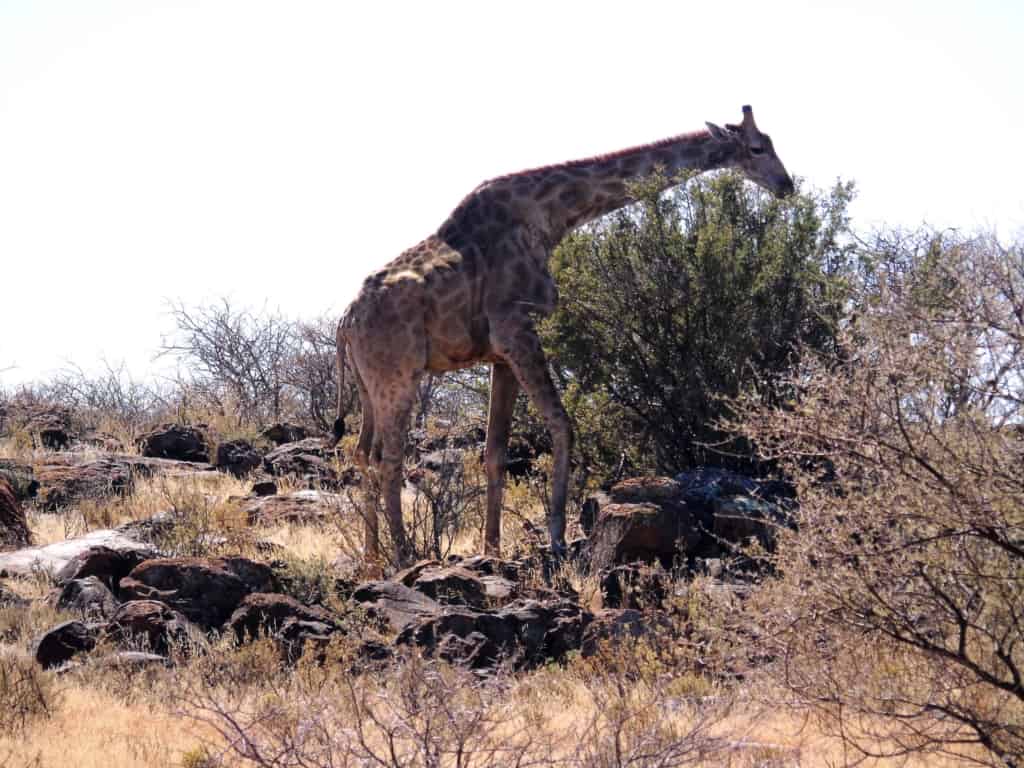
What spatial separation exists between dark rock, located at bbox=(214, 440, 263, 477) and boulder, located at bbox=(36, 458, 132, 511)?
1270mm

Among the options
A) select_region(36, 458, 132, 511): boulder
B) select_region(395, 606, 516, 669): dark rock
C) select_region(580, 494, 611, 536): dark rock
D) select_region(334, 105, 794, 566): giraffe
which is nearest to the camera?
select_region(395, 606, 516, 669): dark rock

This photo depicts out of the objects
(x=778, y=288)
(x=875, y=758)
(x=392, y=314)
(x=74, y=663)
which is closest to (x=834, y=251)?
(x=778, y=288)

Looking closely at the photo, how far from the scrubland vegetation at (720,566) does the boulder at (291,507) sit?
5.3 inches

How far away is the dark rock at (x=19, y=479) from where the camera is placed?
13.2m

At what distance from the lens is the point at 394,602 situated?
8.43 meters

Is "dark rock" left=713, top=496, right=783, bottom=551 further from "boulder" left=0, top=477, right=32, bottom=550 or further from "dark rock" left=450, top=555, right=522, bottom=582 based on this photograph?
"boulder" left=0, top=477, right=32, bottom=550

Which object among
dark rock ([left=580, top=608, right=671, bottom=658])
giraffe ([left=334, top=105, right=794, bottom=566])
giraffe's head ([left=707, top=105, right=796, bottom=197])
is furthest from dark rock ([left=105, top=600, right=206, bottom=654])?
giraffe's head ([left=707, top=105, right=796, bottom=197])

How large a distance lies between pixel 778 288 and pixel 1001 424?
584 centimetres

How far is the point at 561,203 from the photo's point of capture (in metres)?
11.5

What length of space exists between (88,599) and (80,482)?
5.38 meters

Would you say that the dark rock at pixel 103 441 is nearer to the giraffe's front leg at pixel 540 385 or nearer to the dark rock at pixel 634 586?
the giraffe's front leg at pixel 540 385

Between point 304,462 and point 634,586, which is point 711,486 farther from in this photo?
point 304,462

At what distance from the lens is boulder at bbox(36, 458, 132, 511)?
13289 millimetres

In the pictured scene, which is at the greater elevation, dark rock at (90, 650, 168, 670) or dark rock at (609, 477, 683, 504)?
dark rock at (609, 477, 683, 504)
